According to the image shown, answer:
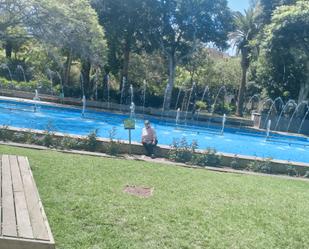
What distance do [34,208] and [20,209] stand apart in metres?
0.19

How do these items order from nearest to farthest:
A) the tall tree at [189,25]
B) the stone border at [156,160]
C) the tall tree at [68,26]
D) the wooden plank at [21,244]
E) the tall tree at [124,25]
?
the wooden plank at [21,244], the stone border at [156,160], the tall tree at [68,26], the tall tree at [124,25], the tall tree at [189,25]

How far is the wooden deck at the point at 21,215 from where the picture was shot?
14.2 feet

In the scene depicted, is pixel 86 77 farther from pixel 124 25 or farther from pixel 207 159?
pixel 207 159

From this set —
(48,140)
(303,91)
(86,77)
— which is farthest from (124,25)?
(48,140)

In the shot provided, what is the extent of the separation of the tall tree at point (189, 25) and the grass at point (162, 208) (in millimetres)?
25121

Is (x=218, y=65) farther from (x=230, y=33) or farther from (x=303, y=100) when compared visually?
(x=303, y=100)

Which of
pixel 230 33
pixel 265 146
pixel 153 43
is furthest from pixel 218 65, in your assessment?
pixel 265 146

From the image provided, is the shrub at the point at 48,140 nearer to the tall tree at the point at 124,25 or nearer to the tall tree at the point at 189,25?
the tall tree at the point at 124,25

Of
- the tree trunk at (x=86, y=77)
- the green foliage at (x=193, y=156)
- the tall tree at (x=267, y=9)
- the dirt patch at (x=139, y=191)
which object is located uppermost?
the tall tree at (x=267, y=9)

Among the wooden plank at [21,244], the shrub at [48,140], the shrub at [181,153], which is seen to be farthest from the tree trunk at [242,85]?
the wooden plank at [21,244]

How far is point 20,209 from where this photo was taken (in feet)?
16.9

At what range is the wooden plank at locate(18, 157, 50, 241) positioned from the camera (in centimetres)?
457

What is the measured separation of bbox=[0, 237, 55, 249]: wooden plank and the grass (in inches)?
25.3

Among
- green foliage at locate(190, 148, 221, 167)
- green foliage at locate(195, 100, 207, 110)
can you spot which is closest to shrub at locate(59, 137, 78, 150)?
green foliage at locate(190, 148, 221, 167)
